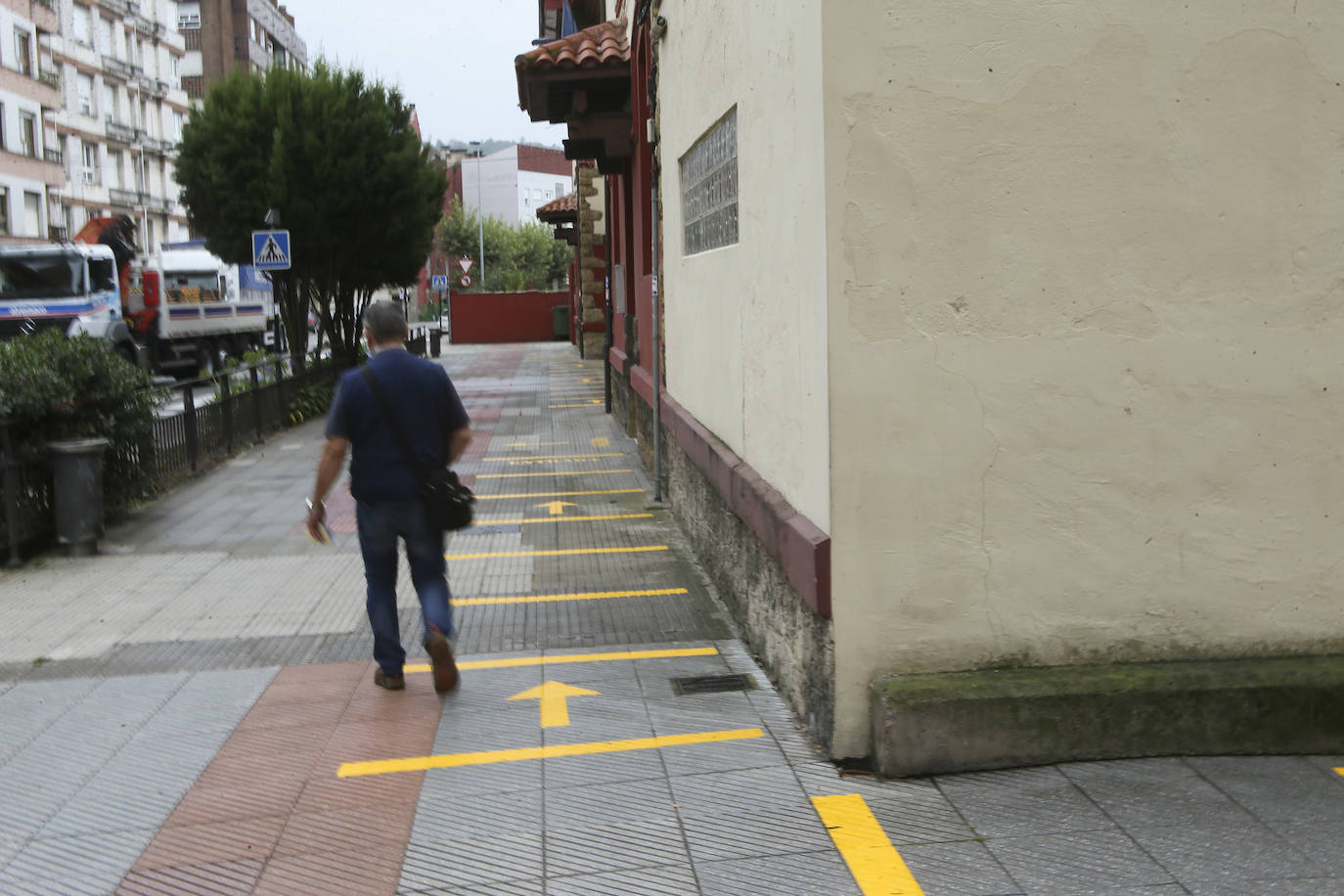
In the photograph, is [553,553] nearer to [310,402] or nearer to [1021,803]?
[1021,803]

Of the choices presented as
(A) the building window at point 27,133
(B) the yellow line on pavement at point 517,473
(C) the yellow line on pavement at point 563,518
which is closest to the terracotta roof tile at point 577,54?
(B) the yellow line on pavement at point 517,473

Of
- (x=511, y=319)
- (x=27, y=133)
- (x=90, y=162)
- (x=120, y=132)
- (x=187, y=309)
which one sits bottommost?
(x=511, y=319)

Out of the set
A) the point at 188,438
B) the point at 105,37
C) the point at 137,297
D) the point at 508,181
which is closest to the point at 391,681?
the point at 188,438

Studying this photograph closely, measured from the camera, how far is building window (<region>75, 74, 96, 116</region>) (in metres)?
52.8

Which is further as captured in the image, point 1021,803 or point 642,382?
point 642,382

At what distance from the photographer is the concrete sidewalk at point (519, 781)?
3.76 meters

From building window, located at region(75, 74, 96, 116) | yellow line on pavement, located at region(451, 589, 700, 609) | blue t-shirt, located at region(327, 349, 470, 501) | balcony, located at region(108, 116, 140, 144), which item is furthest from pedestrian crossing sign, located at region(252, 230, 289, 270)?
balcony, located at region(108, 116, 140, 144)

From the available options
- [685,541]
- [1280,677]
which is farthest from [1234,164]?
[685,541]

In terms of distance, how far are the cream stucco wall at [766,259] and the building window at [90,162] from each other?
2051 inches

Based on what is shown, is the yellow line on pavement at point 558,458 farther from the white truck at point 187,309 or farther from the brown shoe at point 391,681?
the white truck at point 187,309

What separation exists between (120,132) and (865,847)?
2366 inches

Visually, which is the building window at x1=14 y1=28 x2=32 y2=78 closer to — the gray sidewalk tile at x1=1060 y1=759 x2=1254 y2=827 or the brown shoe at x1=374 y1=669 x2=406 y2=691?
the brown shoe at x1=374 y1=669 x2=406 y2=691

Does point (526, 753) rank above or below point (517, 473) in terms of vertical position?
below

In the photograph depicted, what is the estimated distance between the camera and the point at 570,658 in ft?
19.7
